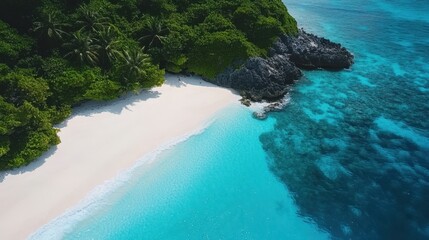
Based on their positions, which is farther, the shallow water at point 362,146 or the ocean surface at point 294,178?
the shallow water at point 362,146

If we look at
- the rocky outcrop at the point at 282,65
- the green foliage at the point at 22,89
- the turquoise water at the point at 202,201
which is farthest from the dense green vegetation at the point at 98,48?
the turquoise water at the point at 202,201

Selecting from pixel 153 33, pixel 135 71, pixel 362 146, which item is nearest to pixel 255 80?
pixel 153 33

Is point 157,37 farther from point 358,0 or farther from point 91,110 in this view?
point 358,0

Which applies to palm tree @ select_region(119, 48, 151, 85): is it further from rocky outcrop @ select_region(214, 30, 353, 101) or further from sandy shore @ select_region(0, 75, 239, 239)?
rocky outcrop @ select_region(214, 30, 353, 101)

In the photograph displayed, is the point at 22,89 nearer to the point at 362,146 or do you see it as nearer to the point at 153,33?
the point at 153,33

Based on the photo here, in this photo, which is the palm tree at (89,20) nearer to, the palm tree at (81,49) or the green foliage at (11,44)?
the palm tree at (81,49)
